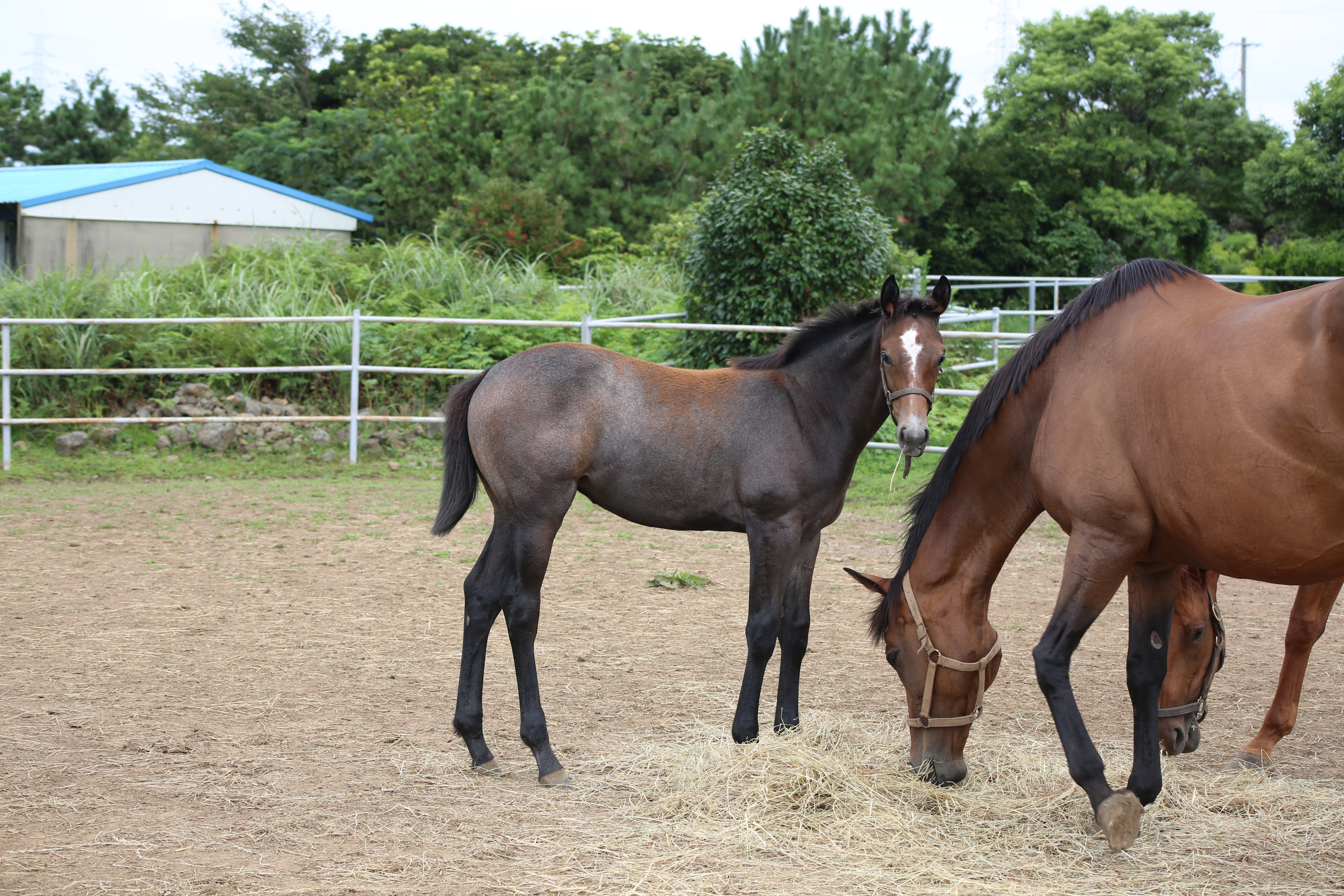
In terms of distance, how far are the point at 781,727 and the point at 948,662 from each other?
78 centimetres

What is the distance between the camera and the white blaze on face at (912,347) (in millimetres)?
3453

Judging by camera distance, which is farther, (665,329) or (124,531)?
(665,329)

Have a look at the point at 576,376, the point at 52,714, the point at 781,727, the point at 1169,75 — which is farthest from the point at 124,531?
the point at 1169,75

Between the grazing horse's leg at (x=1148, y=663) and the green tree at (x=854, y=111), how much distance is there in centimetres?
1500

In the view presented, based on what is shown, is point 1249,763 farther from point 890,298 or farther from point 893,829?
point 890,298

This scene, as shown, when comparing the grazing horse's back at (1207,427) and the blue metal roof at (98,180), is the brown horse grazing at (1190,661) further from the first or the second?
the blue metal roof at (98,180)

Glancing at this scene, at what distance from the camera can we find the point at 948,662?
3303mm

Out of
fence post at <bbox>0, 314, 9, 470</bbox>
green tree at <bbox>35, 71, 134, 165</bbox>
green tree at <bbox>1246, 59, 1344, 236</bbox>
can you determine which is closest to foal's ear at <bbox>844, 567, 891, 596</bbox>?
fence post at <bbox>0, 314, 9, 470</bbox>

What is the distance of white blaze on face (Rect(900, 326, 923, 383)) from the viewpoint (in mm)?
3453

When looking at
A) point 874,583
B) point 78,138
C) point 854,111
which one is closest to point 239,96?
point 78,138

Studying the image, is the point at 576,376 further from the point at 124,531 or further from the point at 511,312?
the point at 511,312

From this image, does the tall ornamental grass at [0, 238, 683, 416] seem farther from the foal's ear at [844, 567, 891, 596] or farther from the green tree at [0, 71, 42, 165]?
the green tree at [0, 71, 42, 165]

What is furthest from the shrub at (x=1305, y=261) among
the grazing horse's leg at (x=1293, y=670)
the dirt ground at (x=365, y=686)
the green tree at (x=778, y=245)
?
the grazing horse's leg at (x=1293, y=670)

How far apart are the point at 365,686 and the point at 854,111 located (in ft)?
52.8
